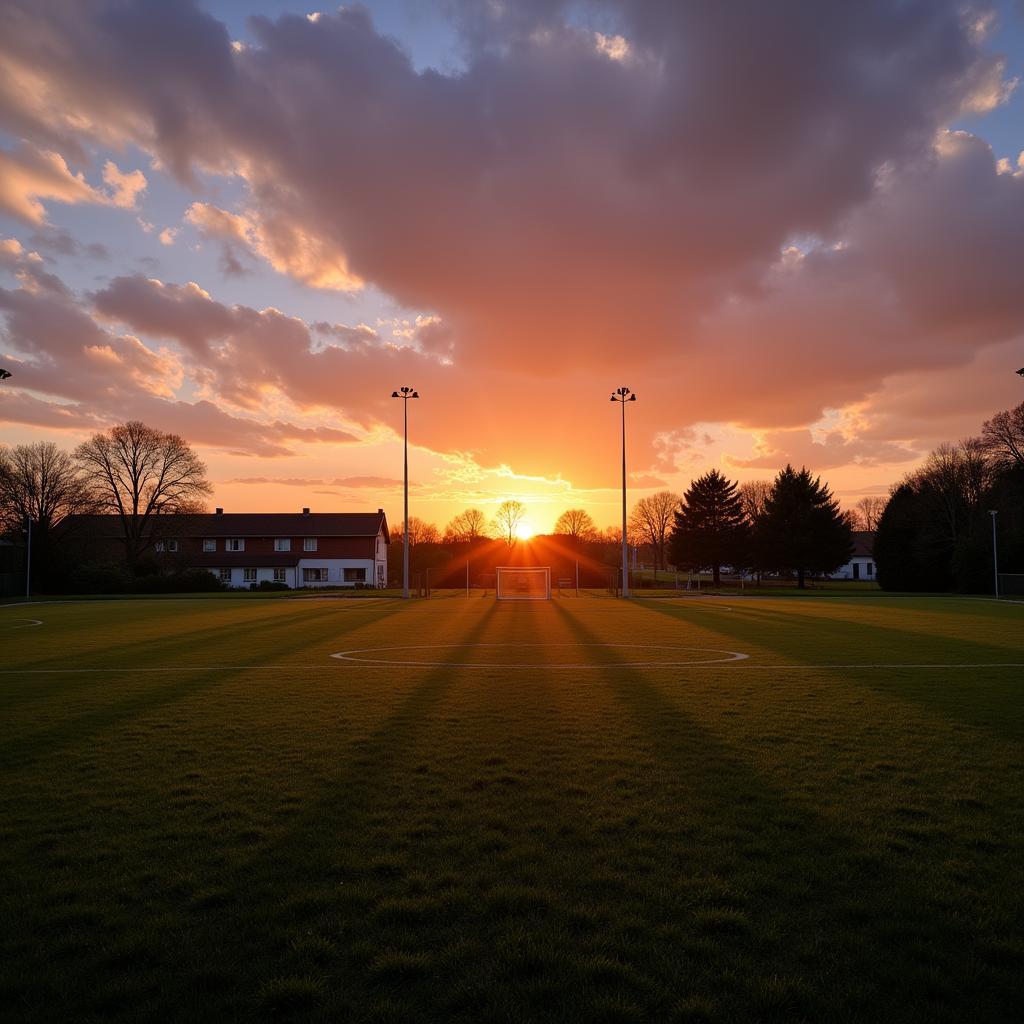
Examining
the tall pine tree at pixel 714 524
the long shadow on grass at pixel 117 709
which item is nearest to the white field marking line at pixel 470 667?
the long shadow on grass at pixel 117 709

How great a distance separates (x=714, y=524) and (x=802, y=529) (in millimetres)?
7510

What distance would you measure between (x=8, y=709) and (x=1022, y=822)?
12.1 meters

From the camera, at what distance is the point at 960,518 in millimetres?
57812

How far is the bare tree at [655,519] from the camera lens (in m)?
99.4

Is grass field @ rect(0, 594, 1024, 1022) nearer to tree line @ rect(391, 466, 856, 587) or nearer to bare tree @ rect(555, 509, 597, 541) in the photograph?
tree line @ rect(391, 466, 856, 587)

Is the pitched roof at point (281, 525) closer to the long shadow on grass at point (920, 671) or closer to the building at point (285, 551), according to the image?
the building at point (285, 551)

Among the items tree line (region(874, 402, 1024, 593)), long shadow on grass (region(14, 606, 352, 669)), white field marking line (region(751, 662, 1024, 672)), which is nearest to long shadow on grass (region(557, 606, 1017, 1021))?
white field marking line (region(751, 662, 1024, 672))

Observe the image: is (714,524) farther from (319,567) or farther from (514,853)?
(514,853)

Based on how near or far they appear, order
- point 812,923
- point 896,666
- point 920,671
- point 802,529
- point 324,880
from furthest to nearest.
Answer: point 802,529
point 896,666
point 920,671
point 324,880
point 812,923

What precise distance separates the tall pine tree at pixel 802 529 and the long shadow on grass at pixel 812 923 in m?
60.8

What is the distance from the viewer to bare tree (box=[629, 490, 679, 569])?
99.4 meters

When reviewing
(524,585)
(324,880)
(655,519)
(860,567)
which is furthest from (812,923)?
(860,567)

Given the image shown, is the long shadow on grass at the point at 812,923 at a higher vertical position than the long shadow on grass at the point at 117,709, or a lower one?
higher

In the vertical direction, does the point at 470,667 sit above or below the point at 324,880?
below
